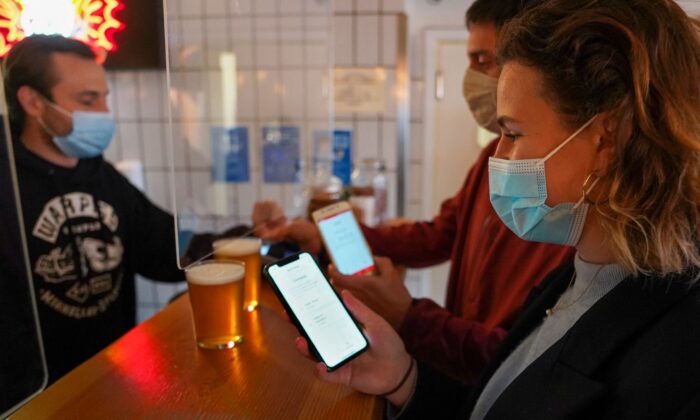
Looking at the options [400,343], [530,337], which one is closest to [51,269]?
[400,343]

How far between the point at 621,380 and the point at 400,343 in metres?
0.31

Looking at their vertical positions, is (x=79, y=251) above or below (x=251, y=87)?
below

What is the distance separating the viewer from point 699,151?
0.55 m

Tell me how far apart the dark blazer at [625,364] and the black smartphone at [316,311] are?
208 mm

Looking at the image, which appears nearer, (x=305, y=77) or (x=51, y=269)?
(x=51, y=269)

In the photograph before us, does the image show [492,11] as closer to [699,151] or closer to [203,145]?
[699,151]

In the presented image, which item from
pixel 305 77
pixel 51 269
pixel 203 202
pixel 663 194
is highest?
pixel 305 77

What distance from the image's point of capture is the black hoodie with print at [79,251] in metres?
1.19

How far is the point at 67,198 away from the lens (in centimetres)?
125

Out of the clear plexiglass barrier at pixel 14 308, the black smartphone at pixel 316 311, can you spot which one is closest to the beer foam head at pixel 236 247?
the black smartphone at pixel 316 311

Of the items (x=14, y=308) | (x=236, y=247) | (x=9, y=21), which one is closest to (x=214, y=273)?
(x=236, y=247)

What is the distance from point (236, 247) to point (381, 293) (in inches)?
11.3

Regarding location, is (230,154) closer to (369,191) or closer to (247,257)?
(369,191)

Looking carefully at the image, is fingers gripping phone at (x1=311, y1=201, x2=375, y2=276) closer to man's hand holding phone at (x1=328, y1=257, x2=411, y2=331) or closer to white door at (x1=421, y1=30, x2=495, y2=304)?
man's hand holding phone at (x1=328, y1=257, x2=411, y2=331)
